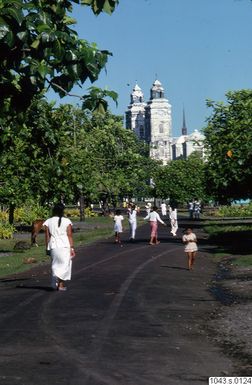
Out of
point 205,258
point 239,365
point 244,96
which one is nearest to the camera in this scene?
point 239,365

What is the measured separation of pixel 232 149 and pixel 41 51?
2473 centimetres

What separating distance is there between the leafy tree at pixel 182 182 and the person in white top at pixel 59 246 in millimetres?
93031

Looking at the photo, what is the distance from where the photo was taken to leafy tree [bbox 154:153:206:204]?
111 metres

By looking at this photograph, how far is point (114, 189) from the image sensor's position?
86.2 metres

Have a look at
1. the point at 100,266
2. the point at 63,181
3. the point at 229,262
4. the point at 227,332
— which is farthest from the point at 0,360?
the point at 63,181

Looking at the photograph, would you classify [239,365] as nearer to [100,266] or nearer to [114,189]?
[100,266]

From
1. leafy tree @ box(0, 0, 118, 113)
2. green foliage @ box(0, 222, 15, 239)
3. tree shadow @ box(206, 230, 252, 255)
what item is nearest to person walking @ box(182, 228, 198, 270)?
tree shadow @ box(206, 230, 252, 255)

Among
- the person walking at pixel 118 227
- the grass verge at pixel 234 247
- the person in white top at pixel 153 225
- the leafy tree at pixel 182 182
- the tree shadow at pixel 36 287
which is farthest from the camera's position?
the leafy tree at pixel 182 182

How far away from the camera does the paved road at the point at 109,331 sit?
796 centimetres

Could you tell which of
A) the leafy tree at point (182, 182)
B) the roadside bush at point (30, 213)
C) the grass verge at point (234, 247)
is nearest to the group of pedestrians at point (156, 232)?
the grass verge at point (234, 247)

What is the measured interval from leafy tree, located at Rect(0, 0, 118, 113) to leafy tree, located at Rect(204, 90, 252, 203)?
2223 centimetres

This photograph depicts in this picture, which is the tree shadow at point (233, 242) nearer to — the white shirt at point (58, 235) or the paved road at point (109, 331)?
the paved road at point (109, 331)

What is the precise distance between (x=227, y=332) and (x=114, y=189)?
75.2 meters

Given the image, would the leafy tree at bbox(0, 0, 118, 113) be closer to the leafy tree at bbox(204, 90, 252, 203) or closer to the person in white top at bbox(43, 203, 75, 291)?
the person in white top at bbox(43, 203, 75, 291)
